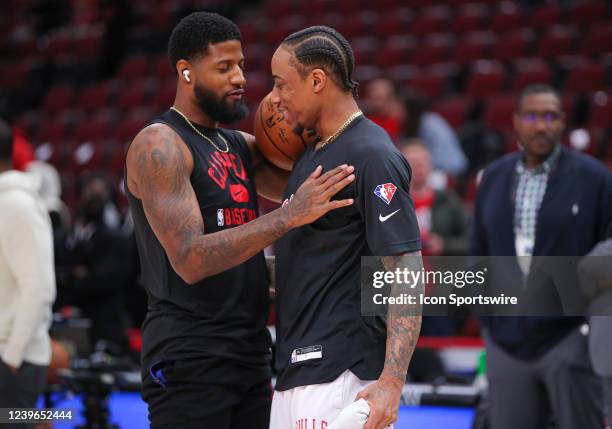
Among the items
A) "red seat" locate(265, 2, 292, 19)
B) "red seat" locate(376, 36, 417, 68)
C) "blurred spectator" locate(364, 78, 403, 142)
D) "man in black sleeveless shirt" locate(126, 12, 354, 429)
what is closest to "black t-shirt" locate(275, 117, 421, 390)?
"man in black sleeveless shirt" locate(126, 12, 354, 429)

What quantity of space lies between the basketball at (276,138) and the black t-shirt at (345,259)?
44cm

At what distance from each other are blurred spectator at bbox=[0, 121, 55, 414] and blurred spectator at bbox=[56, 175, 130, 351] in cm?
321

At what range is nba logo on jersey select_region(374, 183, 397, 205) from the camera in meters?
2.79

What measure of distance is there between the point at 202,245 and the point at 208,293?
0.28 m

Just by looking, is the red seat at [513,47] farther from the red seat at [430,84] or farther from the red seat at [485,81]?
the red seat at [430,84]

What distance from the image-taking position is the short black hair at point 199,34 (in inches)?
132

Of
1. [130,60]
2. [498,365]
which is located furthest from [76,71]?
[498,365]

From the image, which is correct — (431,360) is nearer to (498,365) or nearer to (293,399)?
(498,365)

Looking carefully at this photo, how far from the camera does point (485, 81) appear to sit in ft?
34.9

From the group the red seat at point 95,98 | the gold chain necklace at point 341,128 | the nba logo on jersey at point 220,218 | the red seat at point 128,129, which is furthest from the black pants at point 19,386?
the red seat at point 95,98

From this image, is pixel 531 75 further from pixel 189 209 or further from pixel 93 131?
pixel 189 209

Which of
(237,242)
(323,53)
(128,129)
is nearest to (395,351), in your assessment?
(237,242)

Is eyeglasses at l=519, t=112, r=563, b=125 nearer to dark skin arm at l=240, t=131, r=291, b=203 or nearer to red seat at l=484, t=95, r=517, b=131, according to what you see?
dark skin arm at l=240, t=131, r=291, b=203

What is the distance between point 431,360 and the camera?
6.88m
